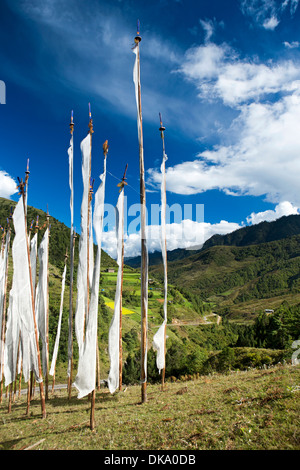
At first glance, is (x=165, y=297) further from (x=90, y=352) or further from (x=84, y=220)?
(x=84, y=220)

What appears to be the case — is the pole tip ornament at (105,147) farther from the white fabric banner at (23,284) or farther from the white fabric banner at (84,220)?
the white fabric banner at (23,284)

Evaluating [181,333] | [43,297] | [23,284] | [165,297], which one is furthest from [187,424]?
[181,333]

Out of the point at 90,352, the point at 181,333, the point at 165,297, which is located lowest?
the point at 181,333

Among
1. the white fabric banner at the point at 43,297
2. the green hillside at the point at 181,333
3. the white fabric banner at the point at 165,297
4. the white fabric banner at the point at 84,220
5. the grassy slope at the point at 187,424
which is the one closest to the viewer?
the grassy slope at the point at 187,424

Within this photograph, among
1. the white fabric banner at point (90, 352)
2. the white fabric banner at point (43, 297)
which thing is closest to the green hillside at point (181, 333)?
the white fabric banner at point (43, 297)

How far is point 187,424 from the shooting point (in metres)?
7.36

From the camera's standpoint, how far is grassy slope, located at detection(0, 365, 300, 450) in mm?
5973

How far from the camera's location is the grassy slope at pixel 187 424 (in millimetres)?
5973

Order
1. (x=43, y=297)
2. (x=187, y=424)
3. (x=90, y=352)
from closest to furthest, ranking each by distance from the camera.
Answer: (x=187, y=424) → (x=90, y=352) → (x=43, y=297)

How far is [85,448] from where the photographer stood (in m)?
7.09

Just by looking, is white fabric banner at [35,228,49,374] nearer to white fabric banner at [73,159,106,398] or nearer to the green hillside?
white fabric banner at [73,159,106,398]

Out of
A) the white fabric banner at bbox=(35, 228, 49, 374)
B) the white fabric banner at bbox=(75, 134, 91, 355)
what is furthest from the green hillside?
the white fabric banner at bbox=(75, 134, 91, 355)
